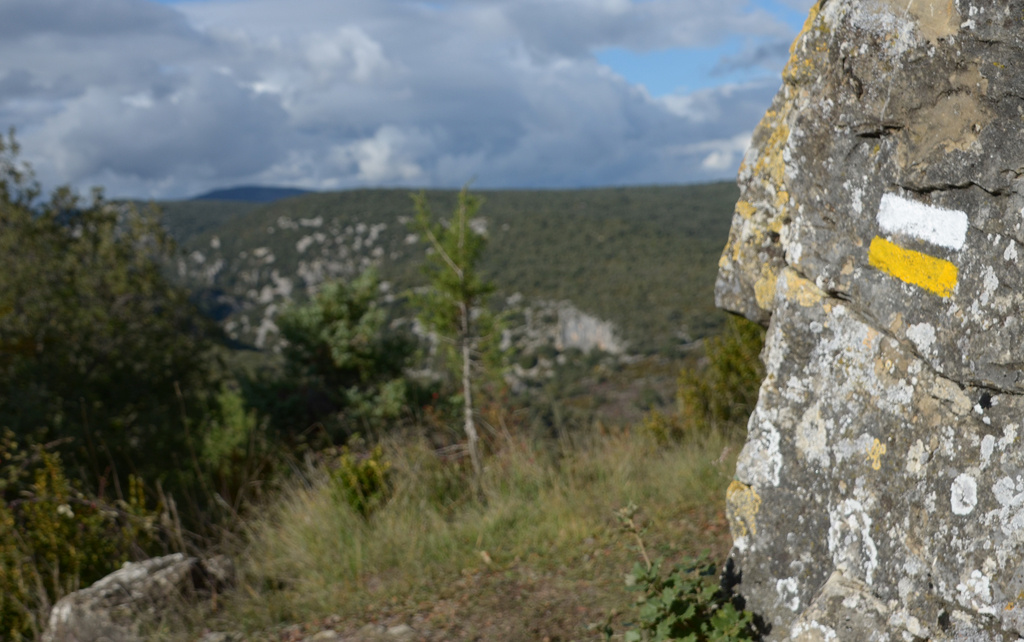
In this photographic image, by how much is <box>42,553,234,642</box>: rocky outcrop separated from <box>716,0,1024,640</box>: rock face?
133 inches

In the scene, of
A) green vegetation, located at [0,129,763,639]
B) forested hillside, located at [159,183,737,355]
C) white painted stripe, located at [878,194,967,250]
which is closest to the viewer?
white painted stripe, located at [878,194,967,250]

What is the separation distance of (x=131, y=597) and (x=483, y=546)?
2.13 metres

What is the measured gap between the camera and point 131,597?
14.0ft

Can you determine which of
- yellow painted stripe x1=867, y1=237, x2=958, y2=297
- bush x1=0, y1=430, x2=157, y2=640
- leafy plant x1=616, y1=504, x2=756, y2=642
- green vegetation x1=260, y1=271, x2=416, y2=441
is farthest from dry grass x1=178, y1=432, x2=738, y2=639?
green vegetation x1=260, y1=271, x2=416, y2=441

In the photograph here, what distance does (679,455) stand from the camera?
5727 millimetres

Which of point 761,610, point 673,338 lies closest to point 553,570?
point 761,610

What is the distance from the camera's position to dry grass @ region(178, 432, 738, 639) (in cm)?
402

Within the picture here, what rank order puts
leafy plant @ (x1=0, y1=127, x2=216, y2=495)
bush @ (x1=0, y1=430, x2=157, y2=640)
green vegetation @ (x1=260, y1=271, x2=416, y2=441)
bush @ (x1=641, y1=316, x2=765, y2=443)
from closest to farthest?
bush @ (x1=0, y1=430, x2=157, y2=640) → bush @ (x1=641, y1=316, x2=765, y2=443) → leafy plant @ (x1=0, y1=127, x2=216, y2=495) → green vegetation @ (x1=260, y1=271, x2=416, y2=441)

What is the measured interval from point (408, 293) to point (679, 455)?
116 inches

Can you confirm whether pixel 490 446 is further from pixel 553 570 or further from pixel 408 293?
pixel 553 570

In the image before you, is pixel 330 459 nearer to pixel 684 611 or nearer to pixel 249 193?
pixel 684 611

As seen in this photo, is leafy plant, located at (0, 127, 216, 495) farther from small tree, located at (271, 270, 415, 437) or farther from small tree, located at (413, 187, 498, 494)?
small tree, located at (413, 187, 498, 494)

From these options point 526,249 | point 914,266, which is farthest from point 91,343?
point 526,249

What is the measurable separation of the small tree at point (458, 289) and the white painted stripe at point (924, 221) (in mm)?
4256
